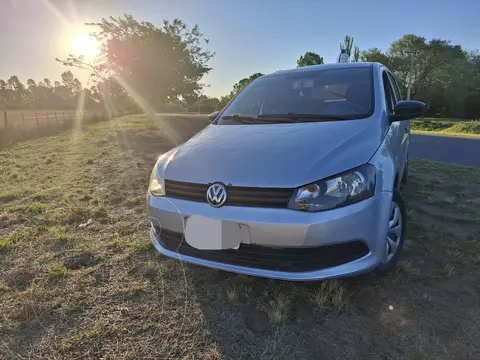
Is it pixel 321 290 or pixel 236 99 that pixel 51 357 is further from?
pixel 236 99

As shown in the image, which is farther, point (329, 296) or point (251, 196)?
point (329, 296)

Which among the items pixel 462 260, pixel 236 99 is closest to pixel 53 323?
pixel 236 99

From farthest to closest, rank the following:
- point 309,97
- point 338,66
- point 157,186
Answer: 1. point 338,66
2. point 309,97
3. point 157,186

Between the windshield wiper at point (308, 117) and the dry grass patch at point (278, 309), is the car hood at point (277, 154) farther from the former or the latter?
the dry grass patch at point (278, 309)

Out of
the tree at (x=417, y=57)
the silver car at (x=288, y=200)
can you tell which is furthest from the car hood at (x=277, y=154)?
the tree at (x=417, y=57)

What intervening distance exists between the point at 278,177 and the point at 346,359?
933 mm

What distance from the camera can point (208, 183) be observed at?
6.00ft

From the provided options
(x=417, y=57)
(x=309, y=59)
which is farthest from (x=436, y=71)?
(x=309, y=59)

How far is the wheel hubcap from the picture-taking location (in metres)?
2.10

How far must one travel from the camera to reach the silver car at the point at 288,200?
1.66m

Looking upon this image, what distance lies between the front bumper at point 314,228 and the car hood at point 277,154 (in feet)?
0.55

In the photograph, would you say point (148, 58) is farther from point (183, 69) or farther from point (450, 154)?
point (450, 154)

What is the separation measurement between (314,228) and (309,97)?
→ 1.49m

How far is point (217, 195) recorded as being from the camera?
1.77m
